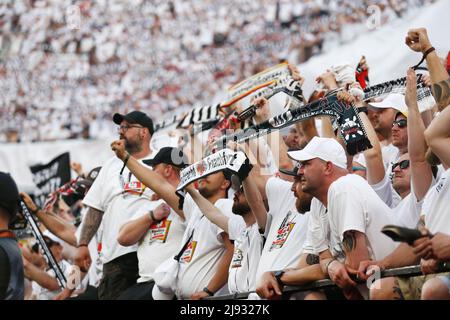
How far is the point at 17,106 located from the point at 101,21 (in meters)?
3.52

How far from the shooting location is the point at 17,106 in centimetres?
1928

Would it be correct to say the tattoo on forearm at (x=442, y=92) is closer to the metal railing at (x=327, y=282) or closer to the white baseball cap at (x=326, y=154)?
the white baseball cap at (x=326, y=154)

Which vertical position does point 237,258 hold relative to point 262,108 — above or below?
below

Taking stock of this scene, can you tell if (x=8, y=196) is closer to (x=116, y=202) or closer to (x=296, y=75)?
(x=116, y=202)

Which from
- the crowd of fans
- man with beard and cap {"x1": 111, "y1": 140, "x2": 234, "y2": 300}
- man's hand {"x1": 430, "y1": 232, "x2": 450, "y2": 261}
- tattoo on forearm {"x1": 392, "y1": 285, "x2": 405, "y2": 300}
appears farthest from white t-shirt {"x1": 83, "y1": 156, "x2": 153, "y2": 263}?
the crowd of fans

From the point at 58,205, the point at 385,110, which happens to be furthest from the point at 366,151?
the point at 58,205

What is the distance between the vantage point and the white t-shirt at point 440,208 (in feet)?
12.9

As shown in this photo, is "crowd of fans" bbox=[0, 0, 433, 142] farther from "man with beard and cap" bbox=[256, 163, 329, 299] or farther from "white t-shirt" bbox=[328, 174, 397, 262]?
"white t-shirt" bbox=[328, 174, 397, 262]

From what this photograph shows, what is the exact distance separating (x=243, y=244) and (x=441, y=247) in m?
1.99

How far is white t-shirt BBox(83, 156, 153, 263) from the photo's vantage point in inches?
269

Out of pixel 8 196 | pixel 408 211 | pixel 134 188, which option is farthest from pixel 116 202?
pixel 408 211

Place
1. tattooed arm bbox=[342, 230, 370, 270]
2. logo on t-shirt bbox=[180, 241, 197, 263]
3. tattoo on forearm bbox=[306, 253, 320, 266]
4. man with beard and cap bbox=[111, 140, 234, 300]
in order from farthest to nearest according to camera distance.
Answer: logo on t-shirt bbox=[180, 241, 197, 263] → man with beard and cap bbox=[111, 140, 234, 300] → tattoo on forearm bbox=[306, 253, 320, 266] → tattooed arm bbox=[342, 230, 370, 270]

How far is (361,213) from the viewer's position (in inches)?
170

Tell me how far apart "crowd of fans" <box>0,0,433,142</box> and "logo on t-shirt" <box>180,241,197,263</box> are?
8774 mm
